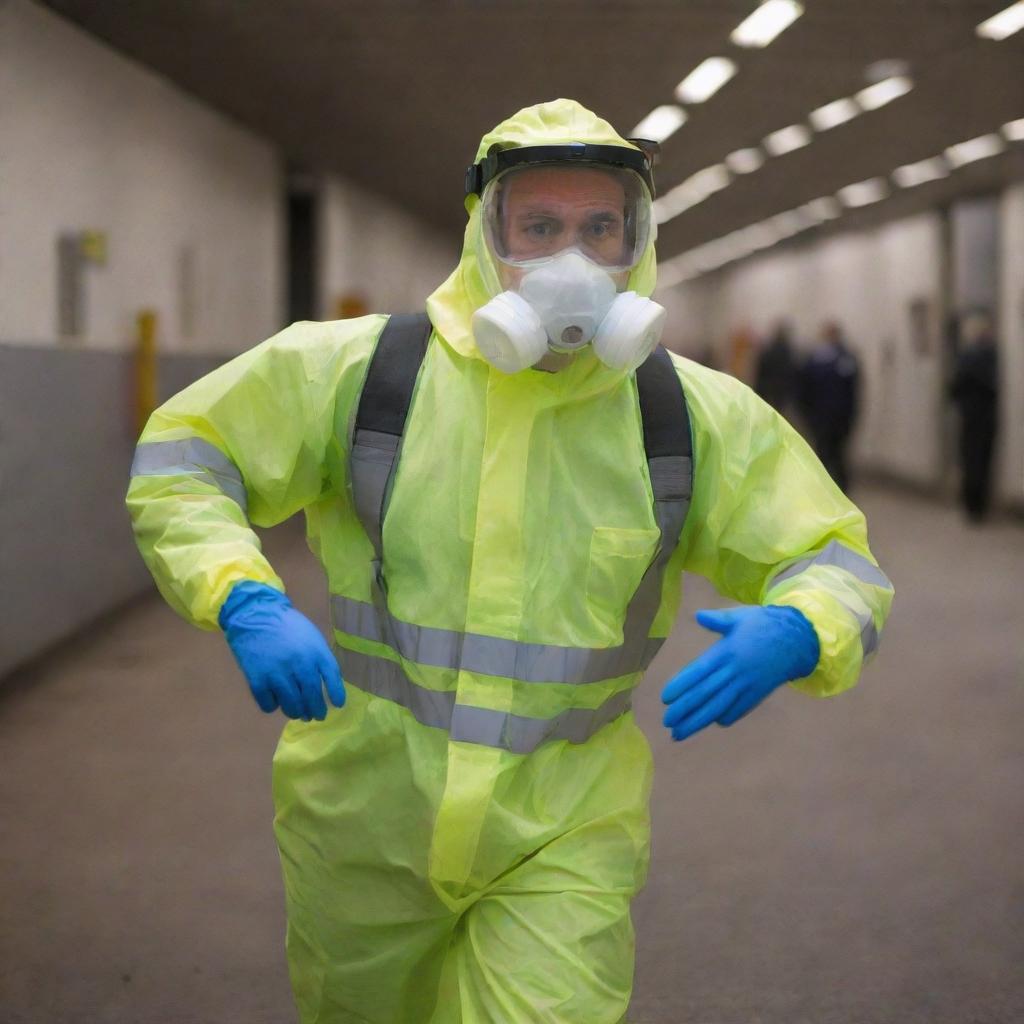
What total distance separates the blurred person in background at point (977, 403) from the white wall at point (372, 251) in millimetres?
5744

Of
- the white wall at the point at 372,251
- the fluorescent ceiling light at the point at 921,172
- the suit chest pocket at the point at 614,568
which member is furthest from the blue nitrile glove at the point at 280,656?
the white wall at the point at 372,251

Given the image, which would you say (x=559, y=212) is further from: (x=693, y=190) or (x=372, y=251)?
(x=372, y=251)

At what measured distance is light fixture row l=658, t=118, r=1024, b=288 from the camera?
1309 centimetres

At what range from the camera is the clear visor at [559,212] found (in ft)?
8.30

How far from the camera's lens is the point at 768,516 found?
8.34 feet

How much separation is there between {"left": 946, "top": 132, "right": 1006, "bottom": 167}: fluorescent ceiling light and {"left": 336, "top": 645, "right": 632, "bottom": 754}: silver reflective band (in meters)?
11.1

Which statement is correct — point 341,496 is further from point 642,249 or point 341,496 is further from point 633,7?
point 633,7

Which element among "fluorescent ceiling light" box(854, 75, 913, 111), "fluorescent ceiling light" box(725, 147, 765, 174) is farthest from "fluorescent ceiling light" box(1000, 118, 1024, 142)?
"fluorescent ceiling light" box(725, 147, 765, 174)

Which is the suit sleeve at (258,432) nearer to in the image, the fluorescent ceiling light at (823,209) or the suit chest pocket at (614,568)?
the suit chest pocket at (614,568)

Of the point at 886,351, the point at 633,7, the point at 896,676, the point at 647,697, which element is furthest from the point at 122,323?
the point at 886,351

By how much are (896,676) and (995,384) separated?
6726 millimetres

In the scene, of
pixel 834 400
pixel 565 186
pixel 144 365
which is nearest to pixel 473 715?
pixel 565 186

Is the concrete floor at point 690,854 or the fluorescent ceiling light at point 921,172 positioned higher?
the fluorescent ceiling light at point 921,172

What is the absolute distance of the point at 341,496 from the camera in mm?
2648
